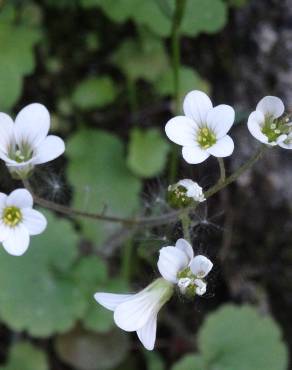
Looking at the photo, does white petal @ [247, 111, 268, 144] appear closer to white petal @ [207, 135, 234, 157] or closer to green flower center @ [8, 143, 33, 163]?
white petal @ [207, 135, 234, 157]

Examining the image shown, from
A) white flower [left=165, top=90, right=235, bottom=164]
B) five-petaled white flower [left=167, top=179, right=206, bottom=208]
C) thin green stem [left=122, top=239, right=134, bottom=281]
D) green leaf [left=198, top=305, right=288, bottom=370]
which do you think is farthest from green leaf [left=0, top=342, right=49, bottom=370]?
white flower [left=165, top=90, right=235, bottom=164]

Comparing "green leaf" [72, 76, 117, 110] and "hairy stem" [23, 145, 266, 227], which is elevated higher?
"green leaf" [72, 76, 117, 110]

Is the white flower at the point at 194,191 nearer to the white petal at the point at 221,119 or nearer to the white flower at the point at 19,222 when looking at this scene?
the white petal at the point at 221,119

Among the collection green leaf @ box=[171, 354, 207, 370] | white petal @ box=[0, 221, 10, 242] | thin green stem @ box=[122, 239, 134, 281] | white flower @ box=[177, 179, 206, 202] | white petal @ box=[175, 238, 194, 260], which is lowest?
white petal @ box=[175, 238, 194, 260]

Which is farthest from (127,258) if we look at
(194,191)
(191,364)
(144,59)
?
(194,191)

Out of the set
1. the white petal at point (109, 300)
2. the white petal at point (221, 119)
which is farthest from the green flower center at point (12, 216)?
the white petal at point (221, 119)

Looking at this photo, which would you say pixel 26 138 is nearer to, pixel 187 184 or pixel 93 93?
pixel 187 184

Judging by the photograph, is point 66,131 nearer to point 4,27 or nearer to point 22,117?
point 4,27
